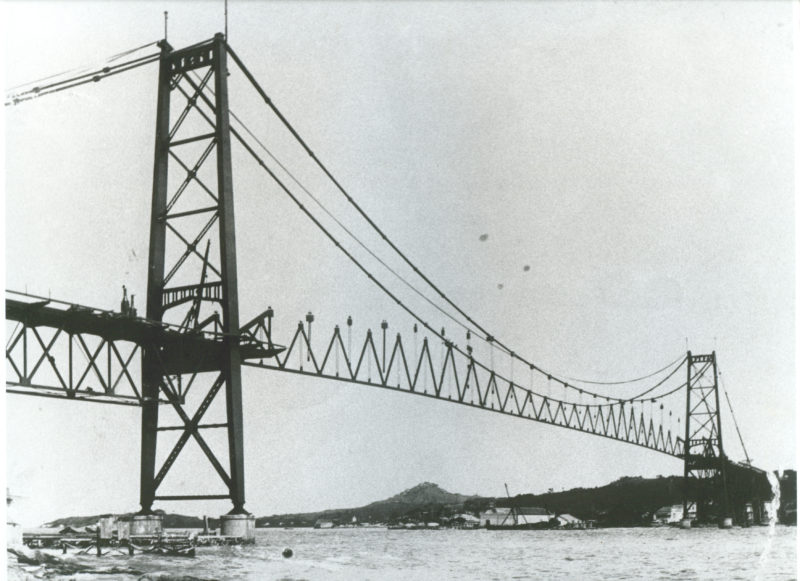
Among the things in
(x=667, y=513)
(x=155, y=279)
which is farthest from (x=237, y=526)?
(x=667, y=513)

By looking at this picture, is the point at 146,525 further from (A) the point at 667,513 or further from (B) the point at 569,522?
(A) the point at 667,513

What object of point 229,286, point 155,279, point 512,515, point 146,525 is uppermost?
point 155,279

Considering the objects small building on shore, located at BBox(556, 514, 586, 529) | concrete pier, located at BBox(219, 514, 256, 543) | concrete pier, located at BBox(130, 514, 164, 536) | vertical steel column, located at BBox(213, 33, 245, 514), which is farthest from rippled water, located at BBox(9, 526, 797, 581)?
small building on shore, located at BBox(556, 514, 586, 529)

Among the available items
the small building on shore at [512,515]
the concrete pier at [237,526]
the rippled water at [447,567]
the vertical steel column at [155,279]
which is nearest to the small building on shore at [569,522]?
the small building on shore at [512,515]

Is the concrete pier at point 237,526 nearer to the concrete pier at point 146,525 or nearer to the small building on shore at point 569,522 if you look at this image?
the concrete pier at point 146,525

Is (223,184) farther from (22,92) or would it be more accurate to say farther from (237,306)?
(22,92)

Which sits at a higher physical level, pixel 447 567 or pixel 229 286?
pixel 229 286
